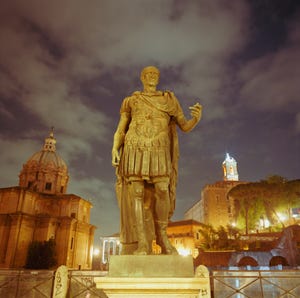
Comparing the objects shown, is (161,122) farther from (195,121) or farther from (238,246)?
(238,246)

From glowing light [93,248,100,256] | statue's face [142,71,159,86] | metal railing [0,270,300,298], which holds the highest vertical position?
glowing light [93,248,100,256]

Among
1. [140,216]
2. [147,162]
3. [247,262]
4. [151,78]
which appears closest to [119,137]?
[147,162]

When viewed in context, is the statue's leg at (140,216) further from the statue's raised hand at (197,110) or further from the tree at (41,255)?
the tree at (41,255)

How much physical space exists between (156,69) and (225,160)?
92.3 m

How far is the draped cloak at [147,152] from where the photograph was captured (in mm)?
4680

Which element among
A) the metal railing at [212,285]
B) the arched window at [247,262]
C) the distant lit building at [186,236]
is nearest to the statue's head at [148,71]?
the metal railing at [212,285]

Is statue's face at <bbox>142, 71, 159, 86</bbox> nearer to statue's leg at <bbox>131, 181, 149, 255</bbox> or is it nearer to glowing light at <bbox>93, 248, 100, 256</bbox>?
statue's leg at <bbox>131, 181, 149, 255</bbox>

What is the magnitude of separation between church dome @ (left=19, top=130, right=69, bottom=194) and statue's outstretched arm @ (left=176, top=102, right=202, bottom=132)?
58.7m

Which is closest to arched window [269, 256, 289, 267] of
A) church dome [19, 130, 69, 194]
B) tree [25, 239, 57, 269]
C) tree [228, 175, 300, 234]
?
tree [228, 175, 300, 234]

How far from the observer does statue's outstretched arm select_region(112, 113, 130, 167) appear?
4.91 meters

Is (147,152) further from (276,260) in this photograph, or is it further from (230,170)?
(230,170)

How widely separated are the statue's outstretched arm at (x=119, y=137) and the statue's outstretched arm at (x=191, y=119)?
0.98m

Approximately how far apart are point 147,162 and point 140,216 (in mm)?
880

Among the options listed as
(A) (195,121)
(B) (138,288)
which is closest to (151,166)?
(A) (195,121)
